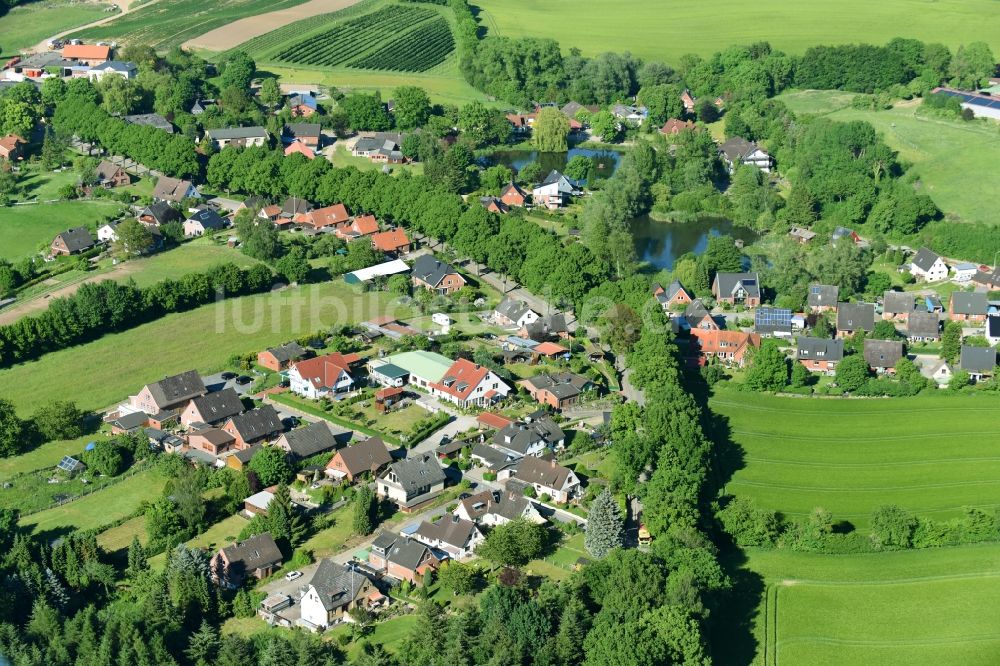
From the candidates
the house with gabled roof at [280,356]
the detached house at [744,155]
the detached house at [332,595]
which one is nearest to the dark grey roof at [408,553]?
the detached house at [332,595]

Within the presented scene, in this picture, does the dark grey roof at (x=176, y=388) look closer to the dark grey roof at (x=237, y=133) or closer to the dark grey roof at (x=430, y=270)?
the dark grey roof at (x=430, y=270)

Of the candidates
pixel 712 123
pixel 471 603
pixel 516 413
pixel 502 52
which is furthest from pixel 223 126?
pixel 471 603

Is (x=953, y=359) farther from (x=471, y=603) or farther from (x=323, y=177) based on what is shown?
(x=323, y=177)

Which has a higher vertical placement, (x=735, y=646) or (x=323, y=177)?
(x=323, y=177)

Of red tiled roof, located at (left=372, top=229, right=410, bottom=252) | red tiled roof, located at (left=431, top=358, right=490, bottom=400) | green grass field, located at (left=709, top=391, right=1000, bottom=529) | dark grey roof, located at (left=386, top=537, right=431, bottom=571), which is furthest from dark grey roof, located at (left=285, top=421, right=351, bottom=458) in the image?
red tiled roof, located at (left=372, top=229, right=410, bottom=252)

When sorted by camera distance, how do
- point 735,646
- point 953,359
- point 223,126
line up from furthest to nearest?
point 223,126
point 953,359
point 735,646

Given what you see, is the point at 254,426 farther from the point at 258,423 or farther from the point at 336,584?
the point at 336,584

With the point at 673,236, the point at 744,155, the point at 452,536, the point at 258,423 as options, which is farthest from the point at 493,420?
the point at 744,155
